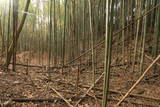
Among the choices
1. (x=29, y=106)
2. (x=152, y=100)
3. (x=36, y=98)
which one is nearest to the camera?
(x=29, y=106)

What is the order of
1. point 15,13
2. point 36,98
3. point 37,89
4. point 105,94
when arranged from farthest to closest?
point 15,13 → point 37,89 → point 36,98 → point 105,94

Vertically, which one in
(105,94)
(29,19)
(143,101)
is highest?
(29,19)

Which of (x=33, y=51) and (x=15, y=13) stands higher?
(x=15, y=13)

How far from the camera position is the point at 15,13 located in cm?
235

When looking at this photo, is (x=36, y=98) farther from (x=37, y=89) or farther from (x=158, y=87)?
(x=158, y=87)

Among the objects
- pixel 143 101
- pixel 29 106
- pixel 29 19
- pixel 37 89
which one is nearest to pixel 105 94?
pixel 29 106

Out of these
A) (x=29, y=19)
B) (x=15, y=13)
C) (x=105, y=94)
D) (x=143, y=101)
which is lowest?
(x=143, y=101)

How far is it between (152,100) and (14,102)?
4.34ft

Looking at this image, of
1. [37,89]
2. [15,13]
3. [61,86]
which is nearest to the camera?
[37,89]

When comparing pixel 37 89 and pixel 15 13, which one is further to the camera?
pixel 15 13

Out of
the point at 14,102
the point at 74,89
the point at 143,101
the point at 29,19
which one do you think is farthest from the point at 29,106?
the point at 29,19

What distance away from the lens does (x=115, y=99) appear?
5.37 ft

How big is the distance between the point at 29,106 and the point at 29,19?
25.2 ft

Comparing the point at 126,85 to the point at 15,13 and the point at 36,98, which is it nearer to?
the point at 36,98
